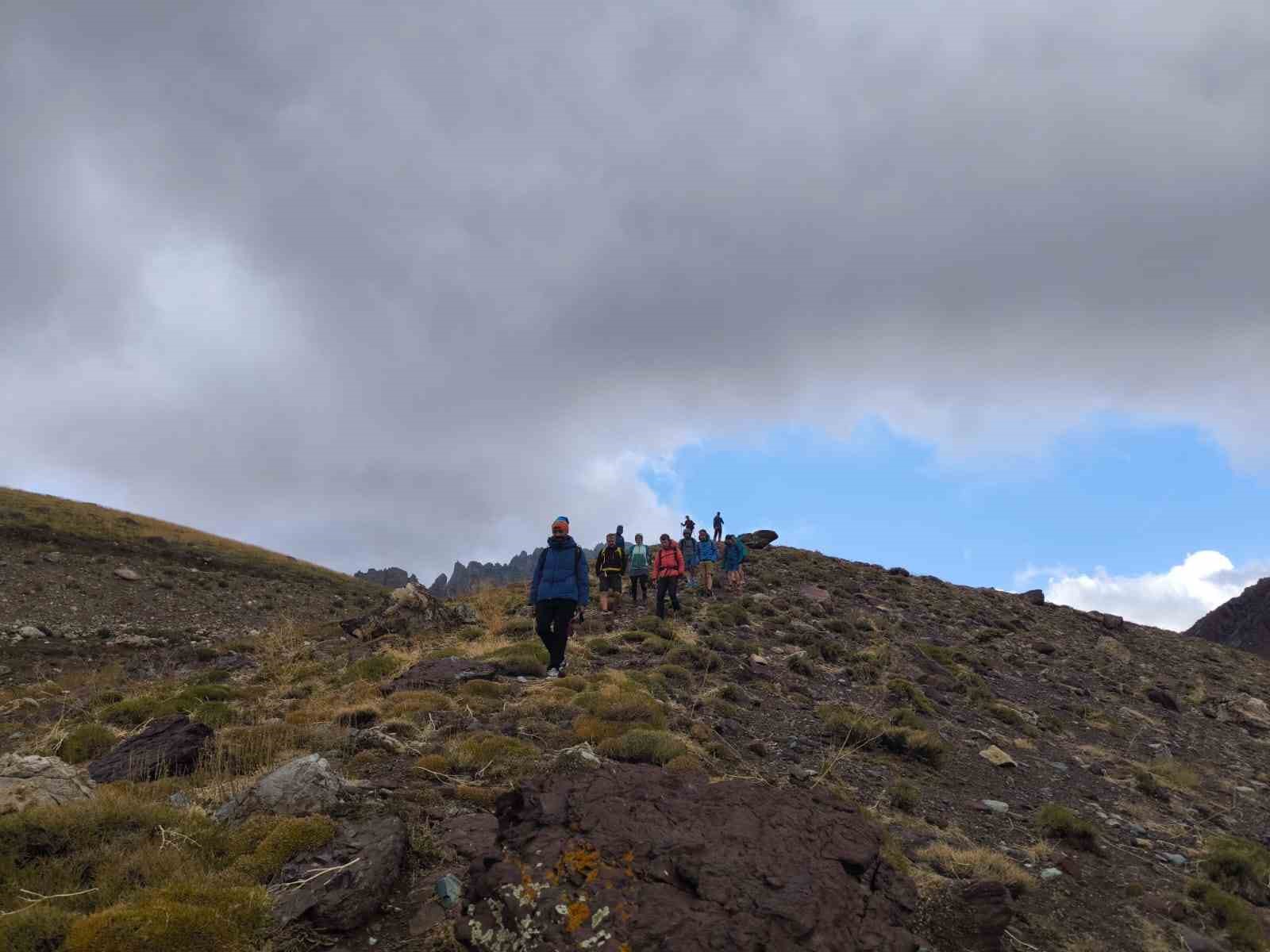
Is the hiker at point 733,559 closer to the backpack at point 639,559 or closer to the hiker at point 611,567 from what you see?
the backpack at point 639,559

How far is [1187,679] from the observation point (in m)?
27.8

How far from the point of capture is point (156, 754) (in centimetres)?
835

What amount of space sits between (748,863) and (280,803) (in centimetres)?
412

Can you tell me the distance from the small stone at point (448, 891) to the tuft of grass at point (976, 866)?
4.76 meters

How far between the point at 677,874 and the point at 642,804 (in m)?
0.89

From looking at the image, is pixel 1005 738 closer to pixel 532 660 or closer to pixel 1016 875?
pixel 1016 875

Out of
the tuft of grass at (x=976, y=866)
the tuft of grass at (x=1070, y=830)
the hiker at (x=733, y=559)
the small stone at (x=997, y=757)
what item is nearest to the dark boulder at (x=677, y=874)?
the tuft of grass at (x=976, y=866)

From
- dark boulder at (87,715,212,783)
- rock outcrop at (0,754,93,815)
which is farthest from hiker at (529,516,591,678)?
rock outcrop at (0,754,93,815)

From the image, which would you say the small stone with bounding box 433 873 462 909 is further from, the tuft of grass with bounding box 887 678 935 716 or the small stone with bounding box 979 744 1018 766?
the tuft of grass with bounding box 887 678 935 716

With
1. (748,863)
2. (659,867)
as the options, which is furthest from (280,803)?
(748,863)

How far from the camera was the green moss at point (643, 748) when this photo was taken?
8766mm

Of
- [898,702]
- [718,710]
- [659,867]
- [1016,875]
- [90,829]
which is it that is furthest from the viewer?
[898,702]

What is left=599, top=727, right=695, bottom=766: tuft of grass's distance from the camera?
28.7 feet

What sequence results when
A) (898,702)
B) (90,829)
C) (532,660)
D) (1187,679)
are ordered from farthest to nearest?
(1187,679) → (898,702) → (532,660) → (90,829)
